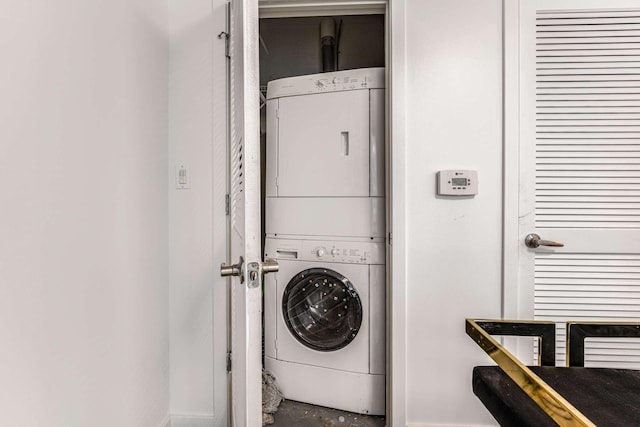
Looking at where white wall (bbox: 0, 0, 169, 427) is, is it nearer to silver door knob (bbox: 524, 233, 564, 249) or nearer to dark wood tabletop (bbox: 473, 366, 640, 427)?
dark wood tabletop (bbox: 473, 366, 640, 427)

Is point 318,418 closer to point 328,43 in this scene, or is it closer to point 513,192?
point 513,192

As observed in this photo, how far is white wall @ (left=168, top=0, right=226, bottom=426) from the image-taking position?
1540mm

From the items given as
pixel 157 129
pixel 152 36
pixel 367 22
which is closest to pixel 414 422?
pixel 157 129

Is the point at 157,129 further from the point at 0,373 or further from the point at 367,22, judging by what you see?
the point at 367,22

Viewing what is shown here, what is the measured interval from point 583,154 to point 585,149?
3 centimetres

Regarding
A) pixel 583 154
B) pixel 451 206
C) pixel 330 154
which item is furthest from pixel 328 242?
pixel 583 154

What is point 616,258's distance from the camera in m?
1.48

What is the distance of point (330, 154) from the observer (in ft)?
5.53

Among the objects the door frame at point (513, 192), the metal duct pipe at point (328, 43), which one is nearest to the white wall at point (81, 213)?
the metal duct pipe at point (328, 43)

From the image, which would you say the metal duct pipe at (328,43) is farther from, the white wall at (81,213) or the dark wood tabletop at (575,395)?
the dark wood tabletop at (575,395)

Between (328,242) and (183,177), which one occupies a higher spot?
(183,177)

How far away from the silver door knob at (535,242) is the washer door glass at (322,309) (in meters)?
0.91

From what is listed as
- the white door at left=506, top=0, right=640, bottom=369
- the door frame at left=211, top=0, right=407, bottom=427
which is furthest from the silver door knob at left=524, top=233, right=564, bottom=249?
the door frame at left=211, top=0, right=407, bottom=427

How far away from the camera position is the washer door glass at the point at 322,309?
1.65 meters
